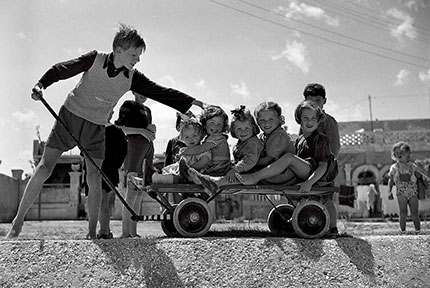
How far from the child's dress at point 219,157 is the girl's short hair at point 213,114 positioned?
0.32 ft

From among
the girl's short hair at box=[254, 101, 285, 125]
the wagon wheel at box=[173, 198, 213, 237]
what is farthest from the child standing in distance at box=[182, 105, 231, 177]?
the wagon wheel at box=[173, 198, 213, 237]

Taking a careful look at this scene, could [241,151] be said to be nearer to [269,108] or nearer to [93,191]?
[269,108]

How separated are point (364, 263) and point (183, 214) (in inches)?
48.6

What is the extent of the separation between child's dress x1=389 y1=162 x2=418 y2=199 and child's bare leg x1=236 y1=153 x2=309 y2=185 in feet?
16.1

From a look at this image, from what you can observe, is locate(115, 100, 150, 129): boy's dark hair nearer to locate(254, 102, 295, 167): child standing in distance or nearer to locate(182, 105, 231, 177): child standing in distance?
locate(182, 105, 231, 177): child standing in distance

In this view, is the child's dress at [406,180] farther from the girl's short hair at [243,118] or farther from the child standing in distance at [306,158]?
the girl's short hair at [243,118]

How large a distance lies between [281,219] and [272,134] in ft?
2.55

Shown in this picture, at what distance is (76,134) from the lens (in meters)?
3.83

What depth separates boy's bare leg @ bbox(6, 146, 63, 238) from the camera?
11.7ft

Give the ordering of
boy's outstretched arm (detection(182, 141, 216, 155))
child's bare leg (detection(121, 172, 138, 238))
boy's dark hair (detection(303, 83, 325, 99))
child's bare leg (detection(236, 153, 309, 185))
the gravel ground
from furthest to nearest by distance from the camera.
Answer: boy's dark hair (detection(303, 83, 325, 99)), child's bare leg (detection(121, 172, 138, 238)), boy's outstretched arm (detection(182, 141, 216, 155)), child's bare leg (detection(236, 153, 309, 185)), the gravel ground

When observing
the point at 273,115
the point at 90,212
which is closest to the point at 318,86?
the point at 273,115

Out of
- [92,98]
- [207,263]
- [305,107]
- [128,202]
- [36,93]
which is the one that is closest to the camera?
[207,263]

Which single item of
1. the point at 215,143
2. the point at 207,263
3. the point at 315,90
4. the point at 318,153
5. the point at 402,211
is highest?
the point at 315,90

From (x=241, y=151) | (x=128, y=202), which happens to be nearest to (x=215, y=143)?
(x=241, y=151)
